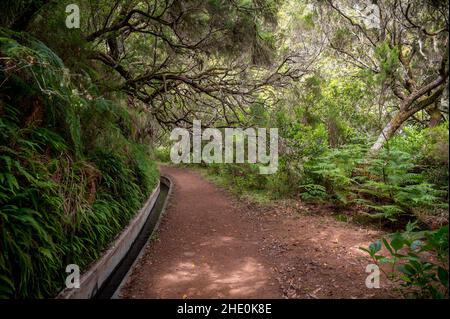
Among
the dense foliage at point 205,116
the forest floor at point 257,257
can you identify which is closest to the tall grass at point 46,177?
the dense foliage at point 205,116

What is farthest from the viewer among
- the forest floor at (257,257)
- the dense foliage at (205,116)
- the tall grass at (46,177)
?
the forest floor at (257,257)

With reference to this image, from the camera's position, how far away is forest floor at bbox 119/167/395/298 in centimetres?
407

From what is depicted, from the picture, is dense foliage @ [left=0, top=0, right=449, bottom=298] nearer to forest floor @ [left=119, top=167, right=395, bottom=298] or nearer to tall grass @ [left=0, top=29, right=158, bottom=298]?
tall grass @ [left=0, top=29, right=158, bottom=298]

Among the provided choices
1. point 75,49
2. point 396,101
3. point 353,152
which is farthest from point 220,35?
point 396,101

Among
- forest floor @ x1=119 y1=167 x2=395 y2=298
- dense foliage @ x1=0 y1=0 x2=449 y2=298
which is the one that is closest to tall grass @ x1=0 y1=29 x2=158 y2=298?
dense foliage @ x1=0 y1=0 x2=449 y2=298

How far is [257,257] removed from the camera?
209 inches

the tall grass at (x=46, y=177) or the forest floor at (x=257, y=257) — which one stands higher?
the tall grass at (x=46, y=177)

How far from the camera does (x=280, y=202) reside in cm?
872

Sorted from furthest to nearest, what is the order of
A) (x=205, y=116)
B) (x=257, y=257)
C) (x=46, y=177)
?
(x=205, y=116)
(x=257, y=257)
(x=46, y=177)

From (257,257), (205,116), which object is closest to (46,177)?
(257,257)

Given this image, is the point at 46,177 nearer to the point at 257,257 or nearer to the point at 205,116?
the point at 257,257

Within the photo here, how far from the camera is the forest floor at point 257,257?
4.07m

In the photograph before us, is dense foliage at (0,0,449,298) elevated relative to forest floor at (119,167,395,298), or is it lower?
elevated

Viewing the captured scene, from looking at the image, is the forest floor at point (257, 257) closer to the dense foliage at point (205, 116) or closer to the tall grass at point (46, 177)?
the dense foliage at point (205, 116)
